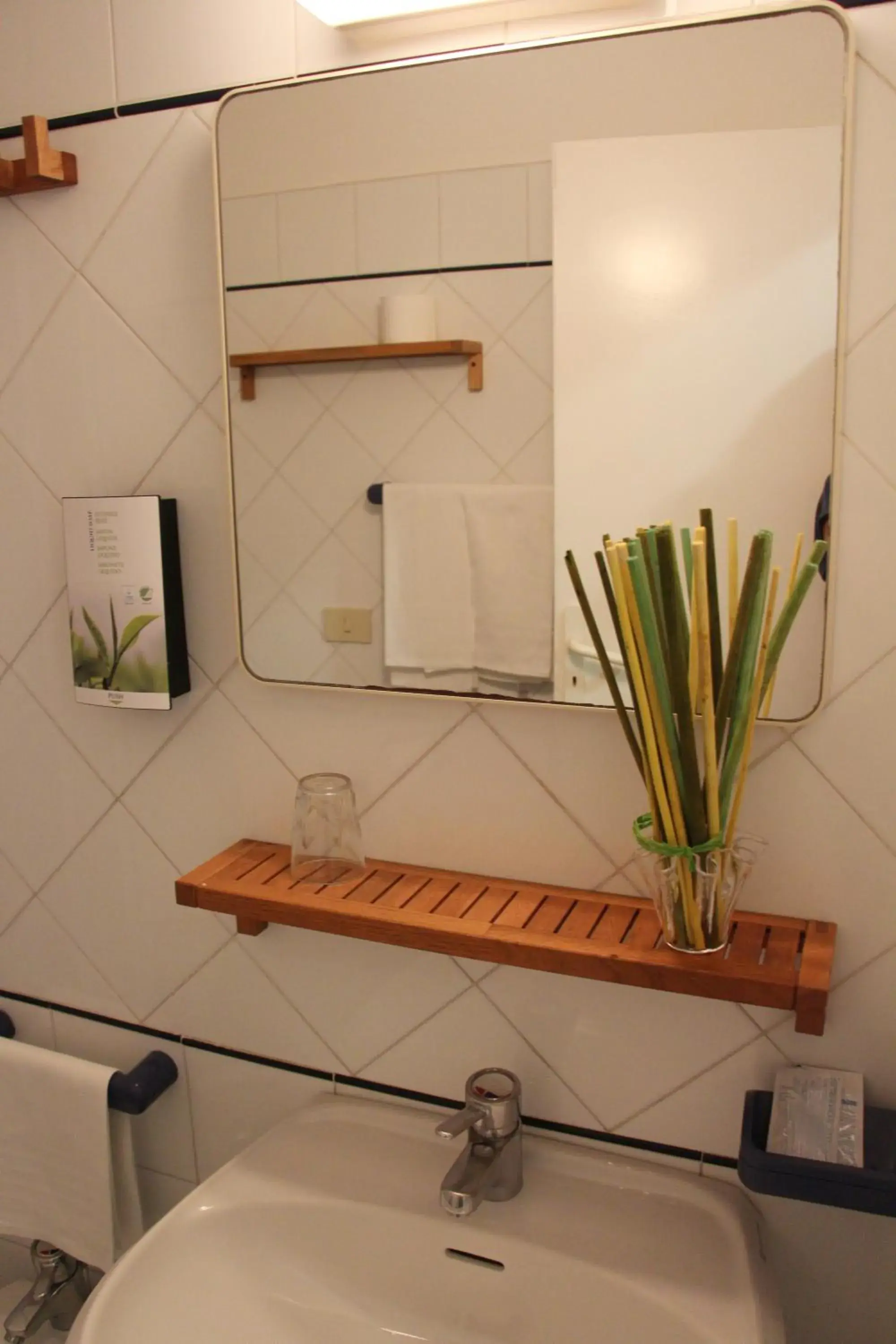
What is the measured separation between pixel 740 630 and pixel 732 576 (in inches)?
2.3

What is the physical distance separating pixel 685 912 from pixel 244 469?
643 millimetres

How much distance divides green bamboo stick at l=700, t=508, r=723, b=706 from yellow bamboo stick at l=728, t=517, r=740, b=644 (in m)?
0.01

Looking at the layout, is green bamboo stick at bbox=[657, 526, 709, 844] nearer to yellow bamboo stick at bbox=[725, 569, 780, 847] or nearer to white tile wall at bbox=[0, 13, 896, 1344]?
yellow bamboo stick at bbox=[725, 569, 780, 847]

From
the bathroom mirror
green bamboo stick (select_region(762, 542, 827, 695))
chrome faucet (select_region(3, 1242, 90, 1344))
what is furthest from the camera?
chrome faucet (select_region(3, 1242, 90, 1344))

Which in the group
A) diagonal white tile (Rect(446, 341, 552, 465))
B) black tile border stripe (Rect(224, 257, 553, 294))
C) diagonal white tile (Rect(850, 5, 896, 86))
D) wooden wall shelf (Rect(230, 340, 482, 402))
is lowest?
diagonal white tile (Rect(446, 341, 552, 465))

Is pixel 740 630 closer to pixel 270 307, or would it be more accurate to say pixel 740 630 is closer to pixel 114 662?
pixel 270 307

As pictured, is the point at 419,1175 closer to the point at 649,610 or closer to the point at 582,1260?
the point at 582,1260

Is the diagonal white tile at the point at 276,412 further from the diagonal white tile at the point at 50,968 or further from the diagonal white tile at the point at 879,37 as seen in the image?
the diagonal white tile at the point at 50,968

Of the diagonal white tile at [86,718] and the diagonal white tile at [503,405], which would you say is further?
the diagonal white tile at [86,718]

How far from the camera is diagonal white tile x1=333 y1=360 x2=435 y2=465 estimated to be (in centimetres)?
106

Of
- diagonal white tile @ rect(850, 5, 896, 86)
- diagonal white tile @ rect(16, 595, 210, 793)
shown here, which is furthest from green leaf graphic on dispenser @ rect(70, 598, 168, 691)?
diagonal white tile @ rect(850, 5, 896, 86)

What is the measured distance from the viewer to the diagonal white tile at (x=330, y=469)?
1.10 m

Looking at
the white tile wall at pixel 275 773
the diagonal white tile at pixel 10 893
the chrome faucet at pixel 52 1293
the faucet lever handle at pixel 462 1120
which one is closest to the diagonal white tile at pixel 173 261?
the white tile wall at pixel 275 773

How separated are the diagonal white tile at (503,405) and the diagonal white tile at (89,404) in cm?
35
